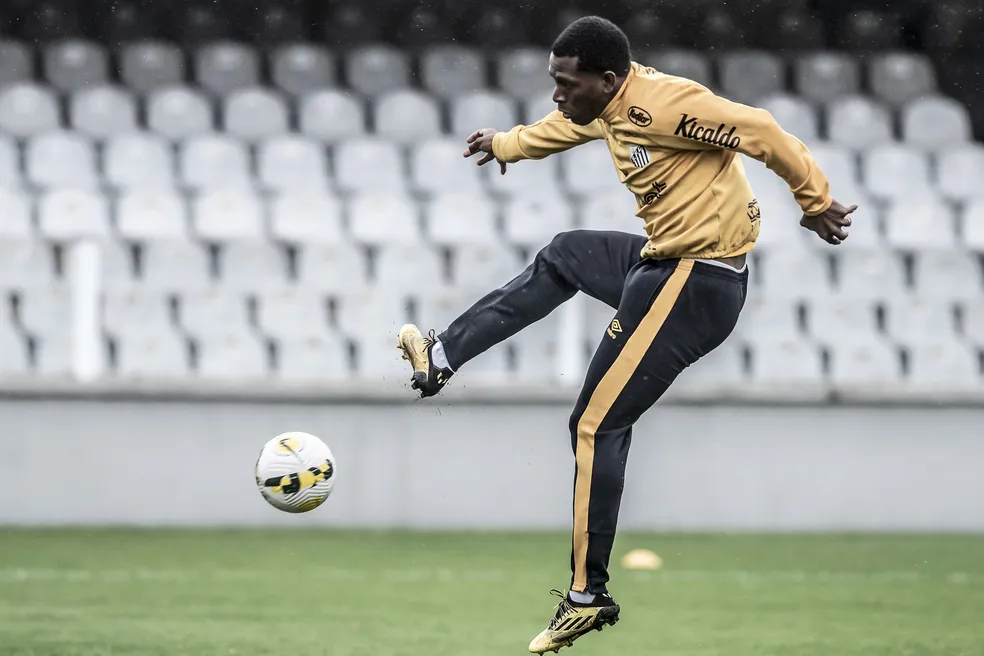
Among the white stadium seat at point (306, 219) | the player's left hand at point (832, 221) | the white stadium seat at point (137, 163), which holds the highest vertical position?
the white stadium seat at point (137, 163)

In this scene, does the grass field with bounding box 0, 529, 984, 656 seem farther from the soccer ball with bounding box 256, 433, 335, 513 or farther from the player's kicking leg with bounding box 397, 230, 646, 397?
the player's kicking leg with bounding box 397, 230, 646, 397

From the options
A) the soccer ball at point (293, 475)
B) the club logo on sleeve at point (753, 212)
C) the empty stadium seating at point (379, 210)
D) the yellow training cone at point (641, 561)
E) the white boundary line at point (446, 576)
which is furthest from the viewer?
the empty stadium seating at point (379, 210)

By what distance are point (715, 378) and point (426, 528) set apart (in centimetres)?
229

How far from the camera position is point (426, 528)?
10234 millimetres

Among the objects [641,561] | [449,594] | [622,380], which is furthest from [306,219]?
[622,380]

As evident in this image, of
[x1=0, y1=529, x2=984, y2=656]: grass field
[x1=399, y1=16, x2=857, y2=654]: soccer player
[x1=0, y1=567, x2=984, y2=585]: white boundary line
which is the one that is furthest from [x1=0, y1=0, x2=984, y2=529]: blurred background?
[x1=399, y1=16, x2=857, y2=654]: soccer player

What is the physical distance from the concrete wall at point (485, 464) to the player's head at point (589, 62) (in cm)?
520

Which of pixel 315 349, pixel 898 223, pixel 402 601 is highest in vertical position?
pixel 898 223

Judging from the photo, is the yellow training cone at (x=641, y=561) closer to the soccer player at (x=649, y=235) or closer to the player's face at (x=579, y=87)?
the soccer player at (x=649, y=235)

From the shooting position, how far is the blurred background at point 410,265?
1012 centimetres

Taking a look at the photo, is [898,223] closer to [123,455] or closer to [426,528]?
[426,528]

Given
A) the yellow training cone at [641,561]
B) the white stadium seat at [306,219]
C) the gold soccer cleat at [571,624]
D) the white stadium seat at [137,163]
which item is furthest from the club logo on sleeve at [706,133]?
the white stadium seat at [137,163]

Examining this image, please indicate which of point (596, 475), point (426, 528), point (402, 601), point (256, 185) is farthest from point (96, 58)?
point (596, 475)

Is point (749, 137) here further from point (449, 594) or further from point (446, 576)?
point (446, 576)
